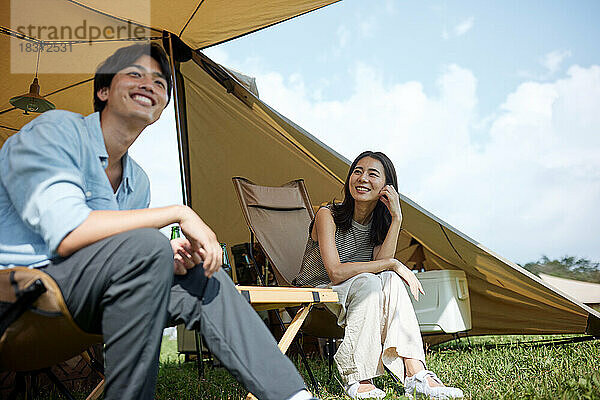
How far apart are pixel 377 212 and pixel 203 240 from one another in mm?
1412

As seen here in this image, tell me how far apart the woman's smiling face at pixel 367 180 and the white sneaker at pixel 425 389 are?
82 centimetres

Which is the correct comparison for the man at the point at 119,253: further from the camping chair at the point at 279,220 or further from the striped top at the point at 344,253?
the camping chair at the point at 279,220

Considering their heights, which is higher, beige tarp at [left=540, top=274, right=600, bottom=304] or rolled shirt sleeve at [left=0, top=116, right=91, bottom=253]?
rolled shirt sleeve at [left=0, top=116, right=91, bottom=253]

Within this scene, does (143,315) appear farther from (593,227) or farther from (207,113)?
(593,227)

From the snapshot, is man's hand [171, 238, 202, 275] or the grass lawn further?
the grass lawn

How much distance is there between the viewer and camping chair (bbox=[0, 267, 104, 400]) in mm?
955

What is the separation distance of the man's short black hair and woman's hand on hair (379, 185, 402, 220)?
3.76ft

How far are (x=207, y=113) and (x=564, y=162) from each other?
31.4m

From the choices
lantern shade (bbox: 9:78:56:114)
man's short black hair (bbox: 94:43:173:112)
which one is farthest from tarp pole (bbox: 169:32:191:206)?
man's short black hair (bbox: 94:43:173:112)

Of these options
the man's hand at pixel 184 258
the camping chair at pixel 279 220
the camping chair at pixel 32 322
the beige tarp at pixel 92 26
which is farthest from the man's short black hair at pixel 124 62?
the beige tarp at pixel 92 26

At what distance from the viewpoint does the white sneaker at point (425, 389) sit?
160 centimetres

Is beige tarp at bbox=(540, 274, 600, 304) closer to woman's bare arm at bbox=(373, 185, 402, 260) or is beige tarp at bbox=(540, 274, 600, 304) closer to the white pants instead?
woman's bare arm at bbox=(373, 185, 402, 260)

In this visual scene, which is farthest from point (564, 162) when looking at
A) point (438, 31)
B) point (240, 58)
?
point (240, 58)

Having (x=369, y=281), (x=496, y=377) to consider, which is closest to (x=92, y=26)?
(x=369, y=281)
